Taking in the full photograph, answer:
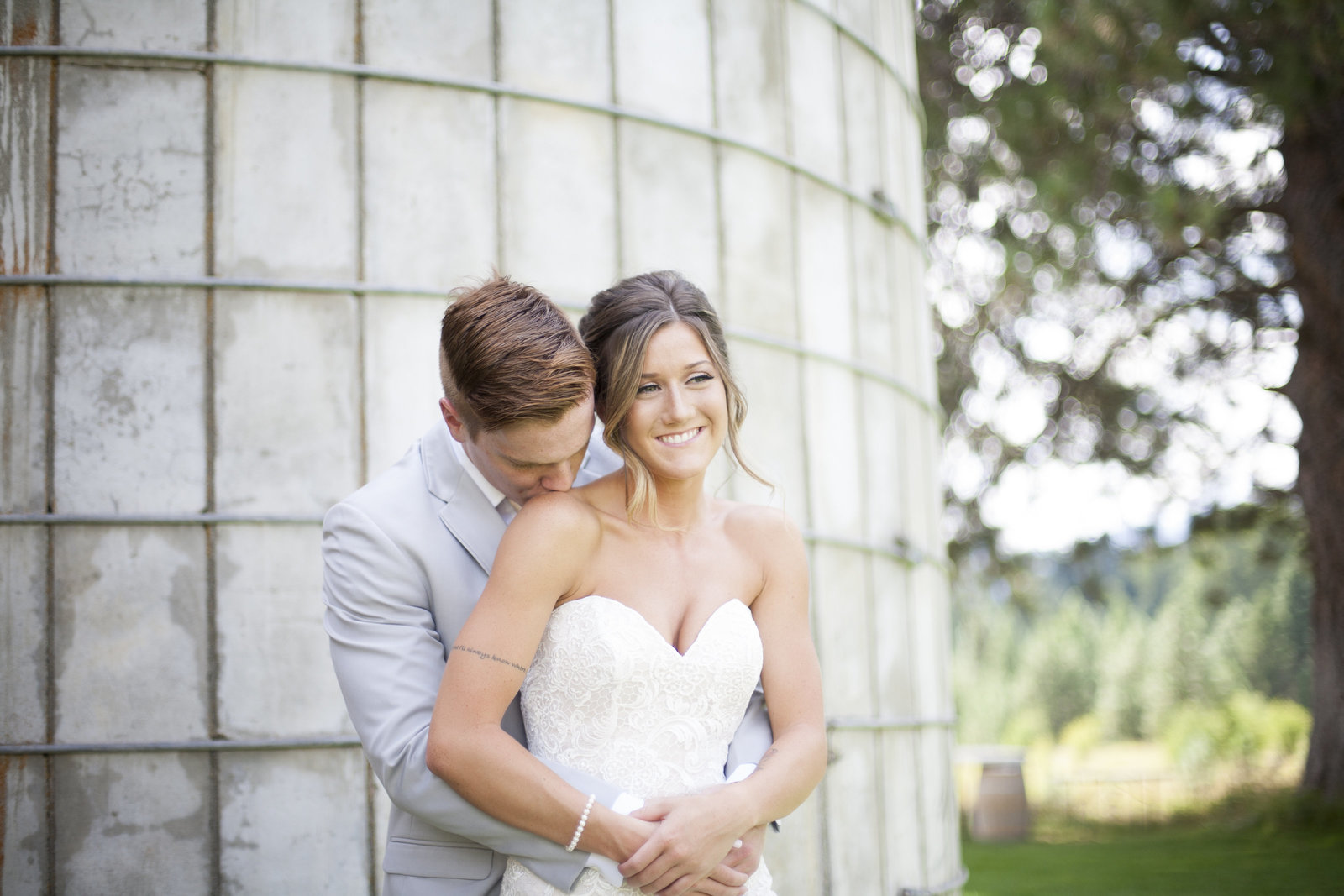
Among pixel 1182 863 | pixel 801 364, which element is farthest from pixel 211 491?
pixel 1182 863

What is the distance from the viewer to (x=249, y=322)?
3.65 meters

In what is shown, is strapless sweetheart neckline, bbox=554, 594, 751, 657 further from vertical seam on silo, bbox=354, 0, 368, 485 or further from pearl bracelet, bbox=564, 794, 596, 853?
vertical seam on silo, bbox=354, 0, 368, 485

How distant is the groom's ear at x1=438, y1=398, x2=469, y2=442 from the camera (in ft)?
7.97

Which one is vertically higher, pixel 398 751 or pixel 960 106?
pixel 960 106

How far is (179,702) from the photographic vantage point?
3.48 meters

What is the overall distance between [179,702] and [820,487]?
2.40 m

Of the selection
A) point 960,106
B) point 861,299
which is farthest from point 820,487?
point 960,106

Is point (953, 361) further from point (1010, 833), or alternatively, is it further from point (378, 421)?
point (378, 421)

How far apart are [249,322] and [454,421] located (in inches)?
59.6

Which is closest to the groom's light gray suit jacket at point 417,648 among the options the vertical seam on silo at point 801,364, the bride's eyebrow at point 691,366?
the bride's eyebrow at point 691,366

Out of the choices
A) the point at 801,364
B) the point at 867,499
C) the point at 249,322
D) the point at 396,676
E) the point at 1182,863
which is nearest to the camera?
the point at 396,676

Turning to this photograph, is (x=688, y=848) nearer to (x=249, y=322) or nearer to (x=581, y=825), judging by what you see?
(x=581, y=825)

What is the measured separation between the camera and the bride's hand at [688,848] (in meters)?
2.13

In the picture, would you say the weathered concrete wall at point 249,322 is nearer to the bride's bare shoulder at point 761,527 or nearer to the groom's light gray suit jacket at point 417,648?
the bride's bare shoulder at point 761,527
